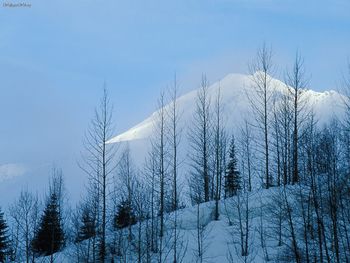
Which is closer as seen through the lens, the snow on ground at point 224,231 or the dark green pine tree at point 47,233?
the snow on ground at point 224,231

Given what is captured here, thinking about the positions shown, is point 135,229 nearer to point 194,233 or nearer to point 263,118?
point 194,233

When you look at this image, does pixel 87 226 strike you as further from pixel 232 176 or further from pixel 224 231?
pixel 232 176

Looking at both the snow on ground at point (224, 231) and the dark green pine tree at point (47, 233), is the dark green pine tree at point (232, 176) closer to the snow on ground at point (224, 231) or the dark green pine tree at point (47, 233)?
the snow on ground at point (224, 231)

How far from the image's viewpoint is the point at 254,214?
24000 millimetres

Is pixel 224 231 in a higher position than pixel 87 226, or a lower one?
lower

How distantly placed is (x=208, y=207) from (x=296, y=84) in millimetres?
11335

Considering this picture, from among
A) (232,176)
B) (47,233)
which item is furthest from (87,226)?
(232,176)

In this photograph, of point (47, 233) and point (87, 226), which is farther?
point (47, 233)

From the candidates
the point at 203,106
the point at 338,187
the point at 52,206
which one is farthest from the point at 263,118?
the point at 52,206

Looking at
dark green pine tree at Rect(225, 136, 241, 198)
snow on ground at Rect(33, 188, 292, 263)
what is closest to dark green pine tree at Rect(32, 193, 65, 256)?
snow on ground at Rect(33, 188, 292, 263)

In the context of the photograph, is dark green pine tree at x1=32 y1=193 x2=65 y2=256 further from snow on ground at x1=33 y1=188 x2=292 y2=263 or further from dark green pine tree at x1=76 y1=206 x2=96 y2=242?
snow on ground at x1=33 y1=188 x2=292 y2=263

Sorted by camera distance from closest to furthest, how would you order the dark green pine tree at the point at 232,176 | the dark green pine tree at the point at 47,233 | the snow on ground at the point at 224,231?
the snow on ground at the point at 224,231 → the dark green pine tree at the point at 47,233 → the dark green pine tree at the point at 232,176

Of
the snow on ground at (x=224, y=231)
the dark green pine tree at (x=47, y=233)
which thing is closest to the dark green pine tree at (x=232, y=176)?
the snow on ground at (x=224, y=231)

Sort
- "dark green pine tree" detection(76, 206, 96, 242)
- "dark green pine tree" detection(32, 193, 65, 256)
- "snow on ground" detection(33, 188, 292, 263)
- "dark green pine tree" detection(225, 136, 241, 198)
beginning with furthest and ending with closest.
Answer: "dark green pine tree" detection(225, 136, 241, 198) → "dark green pine tree" detection(32, 193, 65, 256) → "dark green pine tree" detection(76, 206, 96, 242) → "snow on ground" detection(33, 188, 292, 263)
